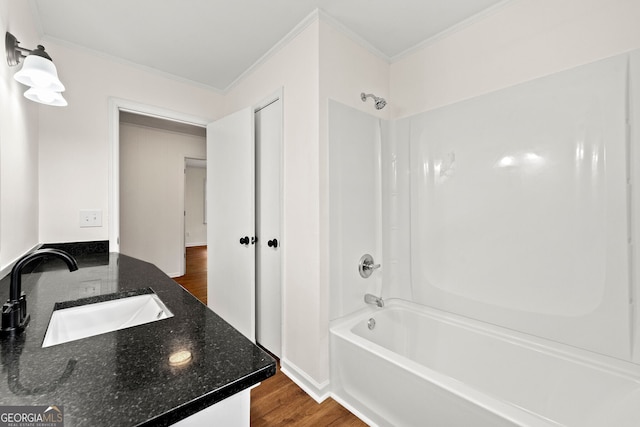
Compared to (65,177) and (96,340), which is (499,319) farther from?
(65,177)

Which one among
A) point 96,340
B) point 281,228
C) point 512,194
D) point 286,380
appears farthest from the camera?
point 281,228

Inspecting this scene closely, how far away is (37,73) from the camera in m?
1.16

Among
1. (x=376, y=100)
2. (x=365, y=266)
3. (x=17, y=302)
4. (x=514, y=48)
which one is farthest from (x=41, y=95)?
(x=514, y=48)

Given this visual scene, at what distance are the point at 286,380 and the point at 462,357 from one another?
3.77 feet

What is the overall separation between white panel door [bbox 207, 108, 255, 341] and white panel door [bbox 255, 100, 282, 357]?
0.12m

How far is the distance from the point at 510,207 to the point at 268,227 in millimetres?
1676

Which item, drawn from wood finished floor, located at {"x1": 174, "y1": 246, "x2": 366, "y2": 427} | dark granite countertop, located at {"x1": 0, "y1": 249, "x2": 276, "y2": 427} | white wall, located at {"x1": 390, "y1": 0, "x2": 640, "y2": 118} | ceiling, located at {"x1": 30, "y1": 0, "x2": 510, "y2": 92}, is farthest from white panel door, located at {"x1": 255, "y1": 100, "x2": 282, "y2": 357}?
dark granite countertop, located at {"x1": 0, "y1": 249, "x2": 276, "y2": 427}

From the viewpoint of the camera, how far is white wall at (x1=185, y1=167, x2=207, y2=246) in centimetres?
741

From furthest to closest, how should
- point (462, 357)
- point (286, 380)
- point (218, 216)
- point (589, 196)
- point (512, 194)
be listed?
point (218, 216) < point (286, 380) < point (462, 357) < point (512, 194) < point (589, 196)

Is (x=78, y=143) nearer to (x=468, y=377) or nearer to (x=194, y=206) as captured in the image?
(x=468, y=377)

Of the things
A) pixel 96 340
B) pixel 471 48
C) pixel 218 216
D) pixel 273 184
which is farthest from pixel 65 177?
pixel 471 48

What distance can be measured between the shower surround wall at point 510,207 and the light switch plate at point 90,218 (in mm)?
1776

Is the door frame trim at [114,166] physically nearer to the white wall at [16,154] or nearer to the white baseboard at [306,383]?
the white wall at [16,154]

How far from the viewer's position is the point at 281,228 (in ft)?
6.64
